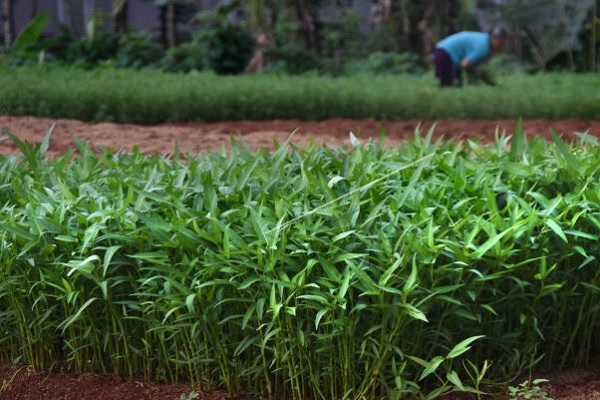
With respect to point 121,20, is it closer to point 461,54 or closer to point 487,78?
point 461,54

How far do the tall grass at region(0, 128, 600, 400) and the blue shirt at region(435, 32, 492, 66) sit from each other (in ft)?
25.5

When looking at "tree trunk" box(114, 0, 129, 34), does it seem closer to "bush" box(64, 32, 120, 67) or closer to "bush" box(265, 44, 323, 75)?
"bush" box(64, 32, 120, 67)

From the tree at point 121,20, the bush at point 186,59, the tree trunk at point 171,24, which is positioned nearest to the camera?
the bush at point 186,59

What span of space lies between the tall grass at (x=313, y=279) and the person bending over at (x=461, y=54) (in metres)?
7.72

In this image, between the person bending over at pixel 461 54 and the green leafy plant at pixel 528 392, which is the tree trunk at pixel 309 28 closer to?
the person bending over at pixel 461 54

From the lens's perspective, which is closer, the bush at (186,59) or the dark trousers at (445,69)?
the dark trousers at (445,69)

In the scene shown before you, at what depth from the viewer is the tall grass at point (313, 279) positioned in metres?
2.89

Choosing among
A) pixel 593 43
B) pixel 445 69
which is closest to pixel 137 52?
pixel 445 69

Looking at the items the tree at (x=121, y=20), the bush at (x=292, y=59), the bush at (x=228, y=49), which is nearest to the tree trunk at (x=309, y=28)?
the bush at (x=292, y=59)

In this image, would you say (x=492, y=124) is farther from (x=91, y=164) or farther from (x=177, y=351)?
(x=177, y=351)

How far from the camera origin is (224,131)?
769cm

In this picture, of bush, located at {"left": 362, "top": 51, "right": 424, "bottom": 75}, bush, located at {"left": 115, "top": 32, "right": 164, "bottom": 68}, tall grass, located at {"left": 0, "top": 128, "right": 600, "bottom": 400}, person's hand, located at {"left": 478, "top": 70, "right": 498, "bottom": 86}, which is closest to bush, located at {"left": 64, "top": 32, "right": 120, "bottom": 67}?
bush, located at {"left": 115, "top": 32, "right": 164, "bottom": 68}

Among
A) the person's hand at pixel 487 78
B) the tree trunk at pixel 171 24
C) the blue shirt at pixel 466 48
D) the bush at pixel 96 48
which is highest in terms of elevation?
the tree trunk at pixel 171 24

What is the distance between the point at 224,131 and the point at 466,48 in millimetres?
4338
